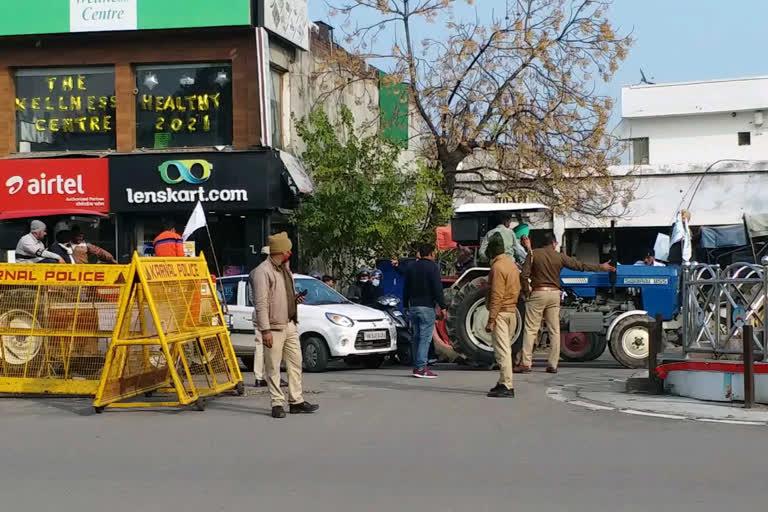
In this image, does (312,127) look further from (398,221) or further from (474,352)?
(474,352)

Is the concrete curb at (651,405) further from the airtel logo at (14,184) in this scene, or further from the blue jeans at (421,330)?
the airtel logo at (14,184)

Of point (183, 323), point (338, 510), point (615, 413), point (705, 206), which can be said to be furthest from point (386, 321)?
point (705, 206)

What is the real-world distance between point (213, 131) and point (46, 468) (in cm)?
1676

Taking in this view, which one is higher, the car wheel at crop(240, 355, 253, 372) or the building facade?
the building facade

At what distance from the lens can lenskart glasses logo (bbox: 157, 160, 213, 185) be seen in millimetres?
23797

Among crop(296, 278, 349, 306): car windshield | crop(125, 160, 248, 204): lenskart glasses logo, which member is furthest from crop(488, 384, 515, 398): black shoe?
crop(125, 160, 248, 204): lenskart glasses logo

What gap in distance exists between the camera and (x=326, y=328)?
16156mm

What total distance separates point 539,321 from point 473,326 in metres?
1.33

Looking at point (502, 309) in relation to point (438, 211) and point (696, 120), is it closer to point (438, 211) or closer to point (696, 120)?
point (438, 211)

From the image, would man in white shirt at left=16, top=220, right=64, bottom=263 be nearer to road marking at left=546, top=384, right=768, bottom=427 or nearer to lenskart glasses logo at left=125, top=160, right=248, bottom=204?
lenskart glasses logo at left=125, top=160, right=248, bottom=204

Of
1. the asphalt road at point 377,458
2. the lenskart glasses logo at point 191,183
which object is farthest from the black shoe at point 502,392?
the lenskart glasses logo at point 191,183

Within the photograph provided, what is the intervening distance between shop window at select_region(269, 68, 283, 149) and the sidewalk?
13081 millimetres

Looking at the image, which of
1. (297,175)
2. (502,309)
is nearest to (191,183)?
(297,175)

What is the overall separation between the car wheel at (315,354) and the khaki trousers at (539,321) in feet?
10.4
